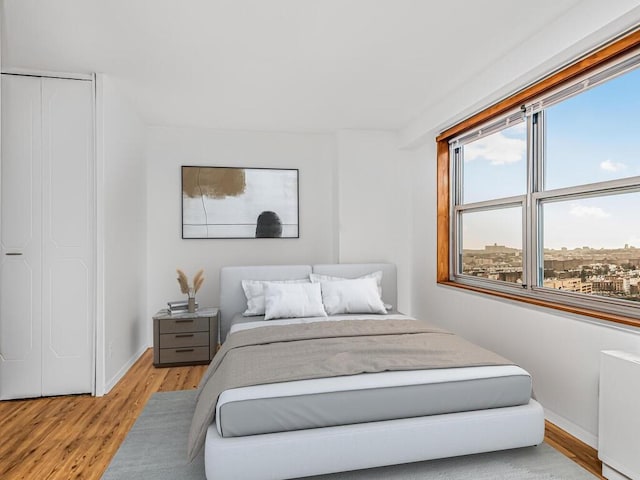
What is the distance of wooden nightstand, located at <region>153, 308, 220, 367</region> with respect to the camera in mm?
3770

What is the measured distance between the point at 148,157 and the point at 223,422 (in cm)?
346

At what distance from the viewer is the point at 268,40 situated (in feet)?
8.44

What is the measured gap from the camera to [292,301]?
138 inches

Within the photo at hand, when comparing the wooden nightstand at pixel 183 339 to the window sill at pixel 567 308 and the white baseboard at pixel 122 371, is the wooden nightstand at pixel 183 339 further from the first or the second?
the window sill at pixel 567 308

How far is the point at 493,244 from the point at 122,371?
3431 millimetres

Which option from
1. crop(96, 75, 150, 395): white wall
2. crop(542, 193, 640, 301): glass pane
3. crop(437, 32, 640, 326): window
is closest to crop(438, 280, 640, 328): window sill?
crop(437, 32, 640, 326): window

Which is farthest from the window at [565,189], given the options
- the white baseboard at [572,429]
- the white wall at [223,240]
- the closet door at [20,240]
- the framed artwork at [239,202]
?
the closet door at [20,240]

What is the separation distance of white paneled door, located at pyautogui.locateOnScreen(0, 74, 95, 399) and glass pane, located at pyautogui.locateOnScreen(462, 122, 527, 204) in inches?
130

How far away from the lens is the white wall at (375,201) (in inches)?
179

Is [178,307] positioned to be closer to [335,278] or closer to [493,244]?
[335,278]

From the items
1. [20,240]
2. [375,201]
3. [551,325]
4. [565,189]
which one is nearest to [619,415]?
[551,325]

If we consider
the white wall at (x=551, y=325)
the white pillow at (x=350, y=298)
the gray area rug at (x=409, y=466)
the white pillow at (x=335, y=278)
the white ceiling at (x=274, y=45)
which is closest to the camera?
the gray area rug at (x=409, y=466)

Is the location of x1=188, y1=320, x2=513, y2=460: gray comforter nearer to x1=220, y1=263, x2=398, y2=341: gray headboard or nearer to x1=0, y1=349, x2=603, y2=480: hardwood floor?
x1=0, y1=349, x2=603, y2=480: hardwood floor

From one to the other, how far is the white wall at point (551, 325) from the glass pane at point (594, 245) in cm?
28
